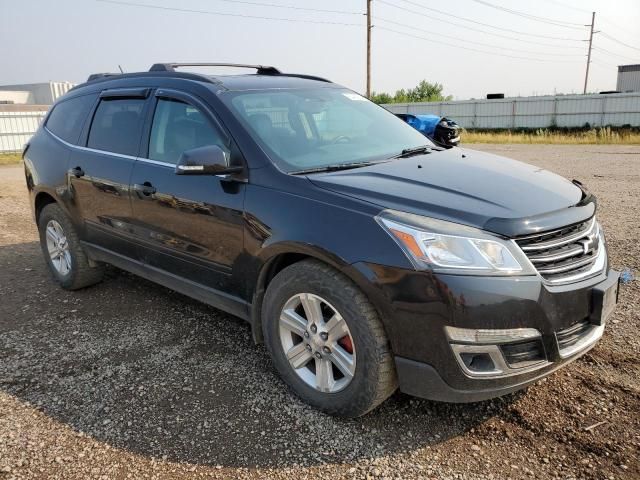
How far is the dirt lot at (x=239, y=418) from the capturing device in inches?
97.7

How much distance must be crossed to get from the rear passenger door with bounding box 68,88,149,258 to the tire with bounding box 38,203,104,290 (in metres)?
0.23

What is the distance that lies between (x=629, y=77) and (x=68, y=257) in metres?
56.7

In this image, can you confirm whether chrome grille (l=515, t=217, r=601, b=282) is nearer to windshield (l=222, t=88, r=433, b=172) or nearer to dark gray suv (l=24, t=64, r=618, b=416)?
dark gray suv (l=24, t=64, r=618, b=416)

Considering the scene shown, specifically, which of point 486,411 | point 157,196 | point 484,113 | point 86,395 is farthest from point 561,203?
point 484,113

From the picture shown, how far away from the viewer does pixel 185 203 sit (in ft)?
11.2

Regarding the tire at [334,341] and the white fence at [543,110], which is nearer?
the tire at [334,341]

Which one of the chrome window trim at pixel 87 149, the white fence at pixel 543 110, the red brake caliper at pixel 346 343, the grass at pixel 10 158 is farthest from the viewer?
the white fence at pixel 543 110

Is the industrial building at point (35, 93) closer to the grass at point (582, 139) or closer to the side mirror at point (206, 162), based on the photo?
the grass at point (582, 139)

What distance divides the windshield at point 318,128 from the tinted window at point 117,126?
3.17 ft

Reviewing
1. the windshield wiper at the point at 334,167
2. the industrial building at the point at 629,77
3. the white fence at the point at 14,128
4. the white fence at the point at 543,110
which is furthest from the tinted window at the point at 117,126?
the industrial building at the point at 629,77

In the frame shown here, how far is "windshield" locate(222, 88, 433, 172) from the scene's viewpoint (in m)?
3.24

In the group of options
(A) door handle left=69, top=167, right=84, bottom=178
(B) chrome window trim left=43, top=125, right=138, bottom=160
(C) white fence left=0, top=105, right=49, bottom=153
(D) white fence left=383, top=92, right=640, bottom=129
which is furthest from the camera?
(D) white fence left=383, top=92, right=640, bottom=129

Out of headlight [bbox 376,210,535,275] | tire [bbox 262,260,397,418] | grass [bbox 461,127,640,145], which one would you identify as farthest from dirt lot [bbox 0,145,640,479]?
grass [bbox 461,127,640,145]

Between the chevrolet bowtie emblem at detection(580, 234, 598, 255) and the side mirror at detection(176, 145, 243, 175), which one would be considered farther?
the side mirror at detection(176, 145, 243, 175)
